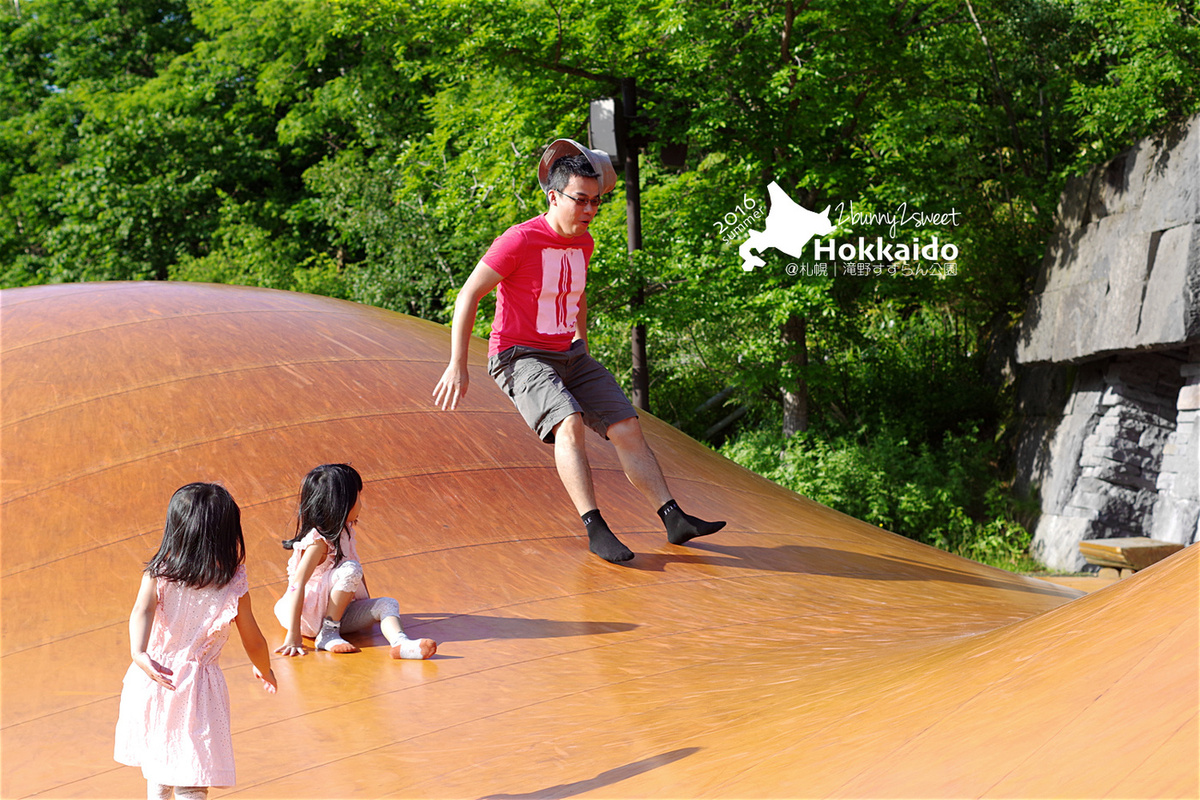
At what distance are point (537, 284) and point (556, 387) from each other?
37 centimetres

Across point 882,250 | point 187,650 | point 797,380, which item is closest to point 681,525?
point 187,650

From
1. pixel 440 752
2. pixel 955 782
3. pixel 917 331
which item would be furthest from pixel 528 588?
pixel 917 331

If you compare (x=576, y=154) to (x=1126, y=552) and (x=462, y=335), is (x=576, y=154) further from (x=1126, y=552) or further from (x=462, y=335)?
(x=1126, y=552)

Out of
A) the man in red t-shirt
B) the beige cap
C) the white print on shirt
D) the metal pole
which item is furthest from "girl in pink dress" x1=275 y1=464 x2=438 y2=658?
the metal pole

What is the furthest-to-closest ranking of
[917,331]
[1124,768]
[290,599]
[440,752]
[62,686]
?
[917,331] → [290,599] → [62,686] → [440,752] → [1124,768]

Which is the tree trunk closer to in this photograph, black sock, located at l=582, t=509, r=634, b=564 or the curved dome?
the curved dome

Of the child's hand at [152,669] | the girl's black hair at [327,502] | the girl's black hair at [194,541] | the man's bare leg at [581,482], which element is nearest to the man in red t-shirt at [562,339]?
the man's bare leg at [581,482]

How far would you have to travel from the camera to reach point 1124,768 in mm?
1429

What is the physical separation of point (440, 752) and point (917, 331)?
443 inches

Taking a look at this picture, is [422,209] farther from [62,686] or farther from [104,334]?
[62,686]

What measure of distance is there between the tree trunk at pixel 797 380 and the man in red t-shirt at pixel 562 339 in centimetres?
657

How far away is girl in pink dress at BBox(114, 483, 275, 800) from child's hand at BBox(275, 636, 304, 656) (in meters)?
0.78

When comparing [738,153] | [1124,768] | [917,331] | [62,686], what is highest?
[738,153]

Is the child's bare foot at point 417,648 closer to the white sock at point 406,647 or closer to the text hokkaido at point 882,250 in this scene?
the white sock at point 406,647
